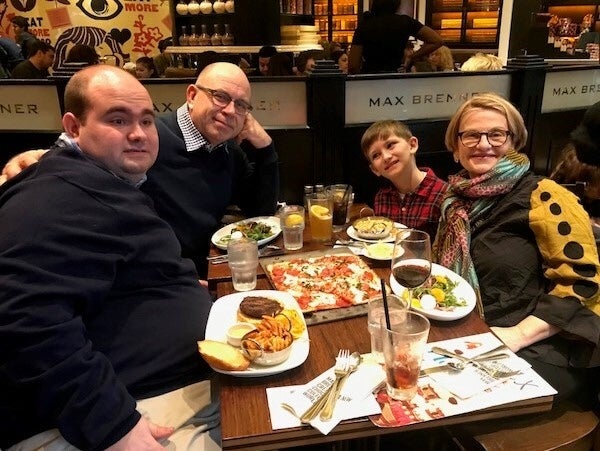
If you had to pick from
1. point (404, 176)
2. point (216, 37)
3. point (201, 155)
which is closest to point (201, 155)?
point (201, 155)

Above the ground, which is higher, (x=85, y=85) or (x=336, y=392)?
(x=85, y=85)

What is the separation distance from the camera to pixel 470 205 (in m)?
1.84

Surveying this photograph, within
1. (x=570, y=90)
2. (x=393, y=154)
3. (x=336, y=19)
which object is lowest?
(x=393, y=154)

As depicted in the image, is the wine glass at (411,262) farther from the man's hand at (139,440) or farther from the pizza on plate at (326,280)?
the man's hand at (139,440)

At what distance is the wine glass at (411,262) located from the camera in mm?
1456

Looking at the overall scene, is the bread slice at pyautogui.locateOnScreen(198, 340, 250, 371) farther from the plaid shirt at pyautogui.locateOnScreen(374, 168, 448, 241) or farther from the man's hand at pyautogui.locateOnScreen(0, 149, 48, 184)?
the plaid shirt at pyautogui.locateOnScreen(374, 168, 448, 241)

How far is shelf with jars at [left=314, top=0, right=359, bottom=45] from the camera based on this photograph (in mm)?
8773

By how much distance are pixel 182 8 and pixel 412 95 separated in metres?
4.05

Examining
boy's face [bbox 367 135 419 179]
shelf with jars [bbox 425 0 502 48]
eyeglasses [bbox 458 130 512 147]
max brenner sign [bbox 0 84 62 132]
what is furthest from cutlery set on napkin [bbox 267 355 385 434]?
shelf with jars [bbox 425 0 502 48]

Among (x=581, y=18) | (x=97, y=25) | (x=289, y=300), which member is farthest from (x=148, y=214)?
(x=581, y=18)

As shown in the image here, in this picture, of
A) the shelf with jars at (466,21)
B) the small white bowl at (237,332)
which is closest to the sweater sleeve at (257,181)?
the small white bowl at (237,332)

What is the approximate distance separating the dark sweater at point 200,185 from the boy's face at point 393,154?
1.68 feet

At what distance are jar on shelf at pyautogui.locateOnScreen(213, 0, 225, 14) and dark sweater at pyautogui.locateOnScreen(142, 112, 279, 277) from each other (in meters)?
3.65

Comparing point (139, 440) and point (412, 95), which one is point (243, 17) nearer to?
point (412, 95)
